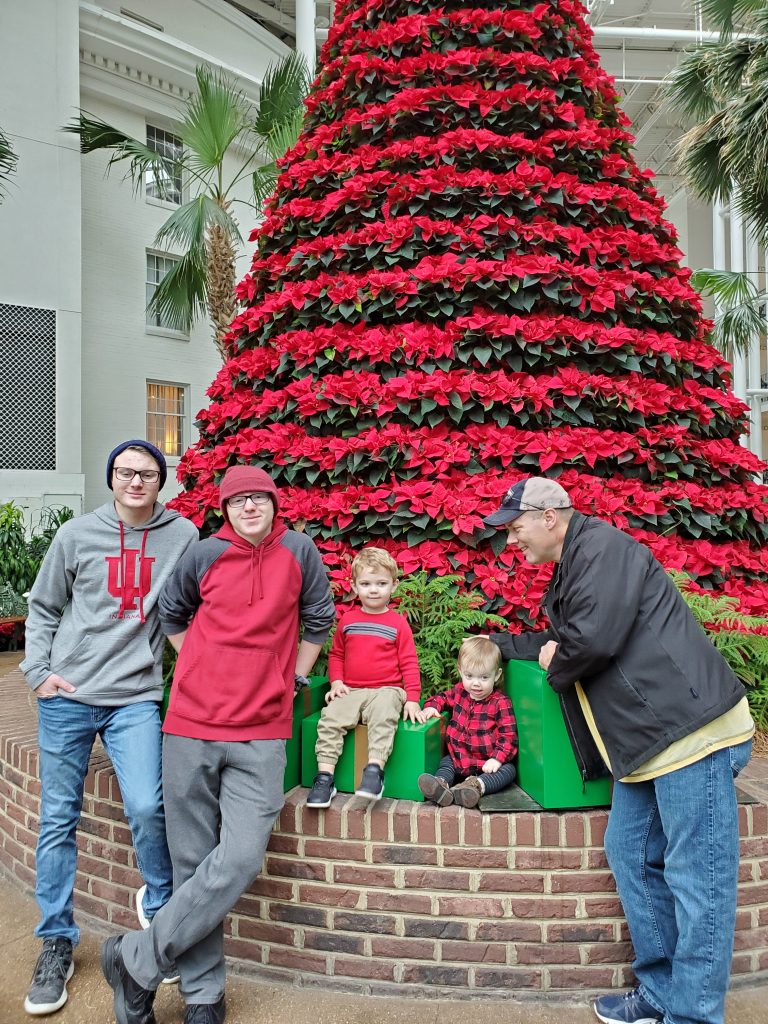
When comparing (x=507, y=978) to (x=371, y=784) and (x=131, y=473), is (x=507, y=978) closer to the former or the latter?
(x=371, y=784)

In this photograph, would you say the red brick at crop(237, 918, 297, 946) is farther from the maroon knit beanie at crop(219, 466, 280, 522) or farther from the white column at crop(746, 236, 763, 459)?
the white column at crop(746, 236, 763, 459)

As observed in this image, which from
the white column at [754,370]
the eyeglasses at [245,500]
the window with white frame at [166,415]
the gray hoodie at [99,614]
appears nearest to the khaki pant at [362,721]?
the gray hoodie at [99,614]

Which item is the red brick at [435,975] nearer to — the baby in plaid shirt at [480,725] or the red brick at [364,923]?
the red brick at [364,923]

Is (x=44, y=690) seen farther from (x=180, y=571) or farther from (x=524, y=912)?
(x=524, y=912)

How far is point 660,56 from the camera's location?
→ 2033cm

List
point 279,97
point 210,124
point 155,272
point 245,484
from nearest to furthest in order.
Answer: point 245,484
point 210,124
point 279,97
point 155,272

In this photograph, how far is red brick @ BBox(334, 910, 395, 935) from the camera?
2.50 meters

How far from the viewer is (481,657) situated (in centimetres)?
276

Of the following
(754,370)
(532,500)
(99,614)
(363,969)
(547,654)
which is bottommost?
(363,969)

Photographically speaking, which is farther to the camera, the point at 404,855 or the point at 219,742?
the point at 404,855

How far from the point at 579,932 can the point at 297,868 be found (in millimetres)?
986

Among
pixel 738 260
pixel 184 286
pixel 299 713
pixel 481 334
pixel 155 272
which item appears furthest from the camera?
pixel 738 260

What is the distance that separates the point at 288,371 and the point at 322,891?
2.42 m

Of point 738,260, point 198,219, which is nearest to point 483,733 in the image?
point 198,219
